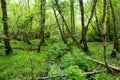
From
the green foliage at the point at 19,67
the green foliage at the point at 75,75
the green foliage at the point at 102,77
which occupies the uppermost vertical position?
the green foliage at the point at 75,75

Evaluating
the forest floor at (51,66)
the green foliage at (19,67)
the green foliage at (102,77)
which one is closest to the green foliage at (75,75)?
the forest floor at (51,66)

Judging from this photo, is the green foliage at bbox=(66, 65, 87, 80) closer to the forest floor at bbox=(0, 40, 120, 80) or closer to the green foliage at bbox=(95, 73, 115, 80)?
the forest floor at bbox=(0, 40, 120, 80)

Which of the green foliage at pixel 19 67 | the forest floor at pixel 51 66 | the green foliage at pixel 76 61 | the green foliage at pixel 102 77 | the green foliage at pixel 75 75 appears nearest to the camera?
the green foliage at pixel 75 75

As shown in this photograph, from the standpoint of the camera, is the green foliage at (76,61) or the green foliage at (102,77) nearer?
the green foliage at (102,77)

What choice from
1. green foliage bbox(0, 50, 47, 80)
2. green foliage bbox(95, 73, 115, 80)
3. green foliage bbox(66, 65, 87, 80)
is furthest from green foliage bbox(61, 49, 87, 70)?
green foliage bbox(66, 65, 87, 80)

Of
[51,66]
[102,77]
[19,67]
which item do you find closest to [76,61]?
[51,66]

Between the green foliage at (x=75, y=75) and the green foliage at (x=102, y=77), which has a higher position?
the green foliage at (x=75, y=75)

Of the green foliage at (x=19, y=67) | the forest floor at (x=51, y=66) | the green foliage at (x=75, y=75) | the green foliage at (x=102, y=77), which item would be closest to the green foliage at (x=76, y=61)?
the forest floor at (x=51, y=66)

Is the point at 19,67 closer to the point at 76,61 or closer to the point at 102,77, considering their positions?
the point at 76,61

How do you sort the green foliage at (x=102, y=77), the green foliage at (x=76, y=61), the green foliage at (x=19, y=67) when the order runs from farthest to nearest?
the green foliage at (x=76, y=61), the green foliage at (x=19, y=67), the green foliage at (x=102, y=77)

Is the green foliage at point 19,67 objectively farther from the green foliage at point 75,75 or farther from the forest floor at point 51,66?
the green foliage at point 75,75

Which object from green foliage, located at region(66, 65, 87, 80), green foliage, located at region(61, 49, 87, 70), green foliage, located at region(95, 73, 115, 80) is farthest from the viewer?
green foliage, located at region(61, 49, 87, 70)

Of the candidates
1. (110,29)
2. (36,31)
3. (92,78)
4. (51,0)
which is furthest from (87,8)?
(92,78)

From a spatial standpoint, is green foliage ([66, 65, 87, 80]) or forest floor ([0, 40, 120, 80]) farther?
forest floor ([0, 40, 120, 80])
